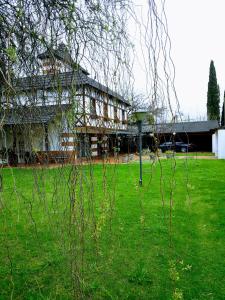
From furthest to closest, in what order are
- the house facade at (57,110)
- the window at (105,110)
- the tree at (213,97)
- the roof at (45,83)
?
the tree at (213,97) < the window at (105,110) < the roof at (45,83) < the house facade at (57,110)

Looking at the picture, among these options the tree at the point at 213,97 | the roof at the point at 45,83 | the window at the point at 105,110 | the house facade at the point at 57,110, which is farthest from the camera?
the tree at the point at 213,97

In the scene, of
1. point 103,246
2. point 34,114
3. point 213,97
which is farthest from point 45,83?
point 213,97

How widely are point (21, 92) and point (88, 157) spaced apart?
641 mm

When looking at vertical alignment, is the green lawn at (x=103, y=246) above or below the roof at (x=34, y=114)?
below

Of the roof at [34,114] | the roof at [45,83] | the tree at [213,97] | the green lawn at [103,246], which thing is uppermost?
the tree at [213,97]

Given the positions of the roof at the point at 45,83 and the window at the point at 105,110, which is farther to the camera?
the window at the point at 105,110

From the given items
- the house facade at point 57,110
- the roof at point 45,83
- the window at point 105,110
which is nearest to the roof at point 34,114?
the house facade at point 57,110

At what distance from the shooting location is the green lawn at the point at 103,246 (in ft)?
5.39

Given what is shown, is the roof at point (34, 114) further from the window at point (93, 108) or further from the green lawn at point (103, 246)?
the green lawn at point (103, 246)

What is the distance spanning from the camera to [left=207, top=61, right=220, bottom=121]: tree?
26.8 m

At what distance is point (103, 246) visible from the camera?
3703mm

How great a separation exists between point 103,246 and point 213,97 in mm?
26536

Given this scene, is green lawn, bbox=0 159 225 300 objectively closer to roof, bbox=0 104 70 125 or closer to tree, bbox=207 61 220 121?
roof, bbox=0 104 70 125

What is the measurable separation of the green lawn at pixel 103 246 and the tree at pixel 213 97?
918 inches
